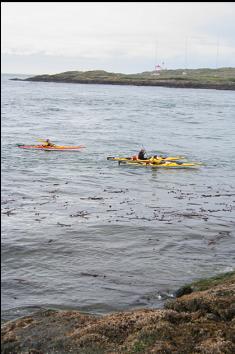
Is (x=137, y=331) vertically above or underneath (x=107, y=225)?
above

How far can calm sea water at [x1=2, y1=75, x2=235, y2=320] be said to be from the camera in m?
14.6

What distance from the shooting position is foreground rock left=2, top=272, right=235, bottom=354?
28.3 feet

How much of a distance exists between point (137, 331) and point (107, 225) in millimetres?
12276

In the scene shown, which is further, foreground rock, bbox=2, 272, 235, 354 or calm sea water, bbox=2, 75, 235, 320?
calm sea water, bbox=2, 75, 235, 320

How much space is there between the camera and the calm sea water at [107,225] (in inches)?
575

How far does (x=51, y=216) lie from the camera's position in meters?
22.1

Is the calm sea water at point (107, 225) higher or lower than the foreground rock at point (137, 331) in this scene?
lower

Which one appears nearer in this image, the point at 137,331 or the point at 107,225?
the point at 137,331

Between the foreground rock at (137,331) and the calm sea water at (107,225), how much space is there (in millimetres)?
2346

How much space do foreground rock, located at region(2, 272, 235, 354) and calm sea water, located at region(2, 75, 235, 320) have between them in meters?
2.35

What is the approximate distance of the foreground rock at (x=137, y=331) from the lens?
8641mm

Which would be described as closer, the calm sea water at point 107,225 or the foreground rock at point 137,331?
the foreground rock at point 137,331

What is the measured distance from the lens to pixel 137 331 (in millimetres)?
9312

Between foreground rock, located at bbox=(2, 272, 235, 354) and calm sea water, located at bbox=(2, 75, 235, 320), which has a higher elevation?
foreground rock, located at bbox=(2, 272, 235, 354)
